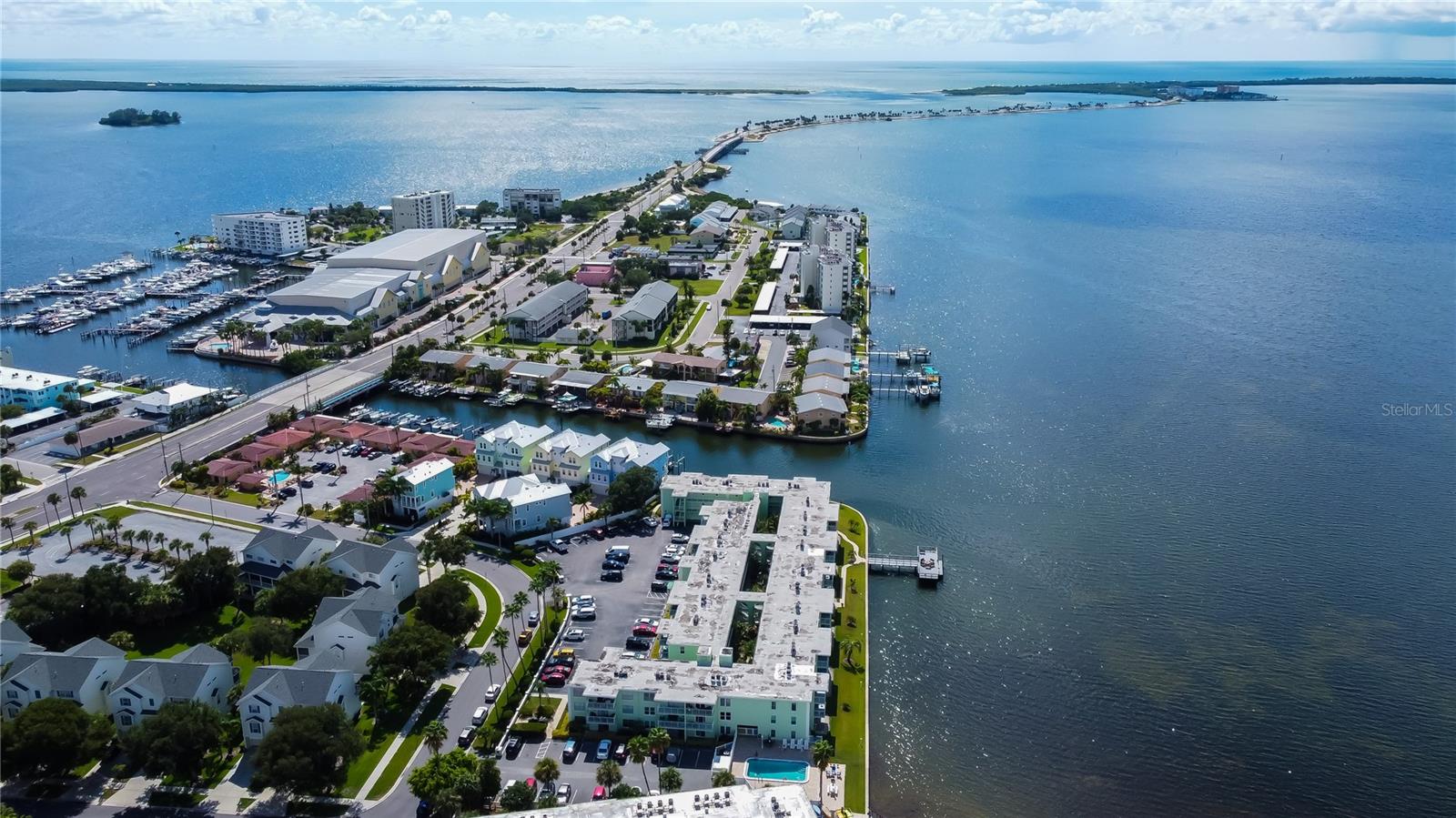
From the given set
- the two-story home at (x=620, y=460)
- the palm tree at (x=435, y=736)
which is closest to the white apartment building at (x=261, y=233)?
the two-story home at (x=620, y=460)

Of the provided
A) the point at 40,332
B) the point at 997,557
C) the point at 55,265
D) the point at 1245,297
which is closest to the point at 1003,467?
the point at 997,557

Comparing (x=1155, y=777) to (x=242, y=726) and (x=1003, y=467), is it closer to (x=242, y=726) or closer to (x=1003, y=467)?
(x=1003, y=467)

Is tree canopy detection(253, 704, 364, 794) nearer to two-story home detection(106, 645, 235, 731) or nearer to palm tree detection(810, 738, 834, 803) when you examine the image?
two-story home detection(106, 645, 235, 731)

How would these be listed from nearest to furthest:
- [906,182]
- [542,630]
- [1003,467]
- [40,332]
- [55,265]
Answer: [542,630] → [1003,467] → [40,332] → [55,265] → [906,182]

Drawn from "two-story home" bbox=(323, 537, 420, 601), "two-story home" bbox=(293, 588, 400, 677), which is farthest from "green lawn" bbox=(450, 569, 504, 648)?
"two-story home" bbox=(293, 588, 400, 677)

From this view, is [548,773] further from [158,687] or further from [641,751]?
[158,687]

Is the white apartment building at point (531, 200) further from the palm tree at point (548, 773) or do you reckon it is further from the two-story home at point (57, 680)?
the palm tree at point (548, 773)

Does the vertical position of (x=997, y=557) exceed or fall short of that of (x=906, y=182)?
it falls short
